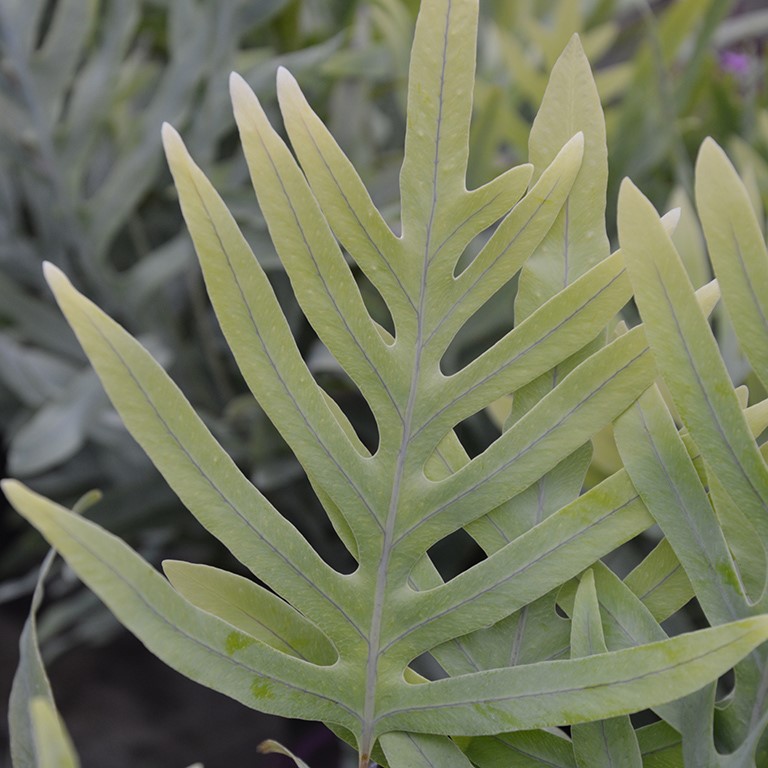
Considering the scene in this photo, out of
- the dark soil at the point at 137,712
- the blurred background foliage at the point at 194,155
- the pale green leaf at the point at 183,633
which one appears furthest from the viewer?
the dark soil at the point at 137,712

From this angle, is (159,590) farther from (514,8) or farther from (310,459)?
(514,8)

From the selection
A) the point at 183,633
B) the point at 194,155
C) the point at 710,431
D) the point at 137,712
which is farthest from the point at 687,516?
the point at 137,712

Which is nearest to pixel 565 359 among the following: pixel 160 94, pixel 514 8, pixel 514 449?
pixel 514 449

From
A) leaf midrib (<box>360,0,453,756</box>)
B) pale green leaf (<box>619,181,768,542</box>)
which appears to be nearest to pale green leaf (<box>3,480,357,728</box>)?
leaf midrib (<box>360,0,453,756</box>)

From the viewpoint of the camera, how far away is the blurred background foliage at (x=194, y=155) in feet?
2.00

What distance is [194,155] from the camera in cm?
64

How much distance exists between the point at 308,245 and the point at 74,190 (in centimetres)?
48

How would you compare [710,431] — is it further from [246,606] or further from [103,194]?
[103,194]

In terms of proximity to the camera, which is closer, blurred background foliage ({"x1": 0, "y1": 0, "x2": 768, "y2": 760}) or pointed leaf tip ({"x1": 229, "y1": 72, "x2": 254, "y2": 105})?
pointed leaf tip ({"x1": 229, "y1": 72, "x2": 254, "y2": 105})

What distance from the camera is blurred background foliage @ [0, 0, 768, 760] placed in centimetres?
61

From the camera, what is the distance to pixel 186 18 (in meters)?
0.64

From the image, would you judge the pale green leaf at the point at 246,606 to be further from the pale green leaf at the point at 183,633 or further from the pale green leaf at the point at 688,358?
the pale green leaf at the point at 688,358

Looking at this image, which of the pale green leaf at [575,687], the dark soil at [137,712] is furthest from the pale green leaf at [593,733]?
the dark soil at [137,712]

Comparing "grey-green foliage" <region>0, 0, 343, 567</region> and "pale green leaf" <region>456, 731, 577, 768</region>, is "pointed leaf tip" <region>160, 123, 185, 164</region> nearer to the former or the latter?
"pale green leaf" <region>456, 731, 577, 768</region>
